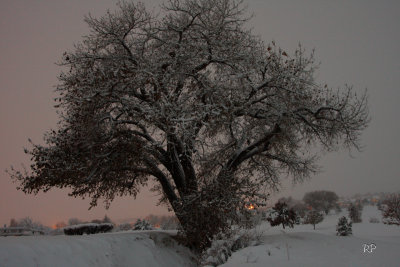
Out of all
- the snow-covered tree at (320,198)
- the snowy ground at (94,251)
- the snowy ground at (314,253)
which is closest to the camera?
the snowy ground at (94,251)

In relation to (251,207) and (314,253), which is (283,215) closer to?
(251,207)

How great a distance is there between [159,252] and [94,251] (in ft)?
12.7

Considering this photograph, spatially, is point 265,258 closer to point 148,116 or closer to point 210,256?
point 210,256

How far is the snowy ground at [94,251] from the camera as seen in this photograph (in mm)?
8227

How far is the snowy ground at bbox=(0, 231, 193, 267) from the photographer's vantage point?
8.23 metres

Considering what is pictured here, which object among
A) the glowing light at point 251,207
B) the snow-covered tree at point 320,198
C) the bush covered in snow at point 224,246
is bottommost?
the bush covered in snow at point 224,246

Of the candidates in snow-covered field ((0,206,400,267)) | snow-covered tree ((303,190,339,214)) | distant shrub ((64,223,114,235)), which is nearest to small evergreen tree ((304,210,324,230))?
snow-covered field ((0,206,400,267))

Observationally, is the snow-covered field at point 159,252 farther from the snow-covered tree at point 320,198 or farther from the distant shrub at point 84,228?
the snow-covered tree at point 320,198

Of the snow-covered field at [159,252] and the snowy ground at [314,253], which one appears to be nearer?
the snow-covered field at [159,252]

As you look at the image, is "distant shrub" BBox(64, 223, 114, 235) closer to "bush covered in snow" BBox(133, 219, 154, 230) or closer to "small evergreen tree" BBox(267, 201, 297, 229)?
"bush covered in snow" BBox(133, 219, 154, 230)

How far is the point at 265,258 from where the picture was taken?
1016cm

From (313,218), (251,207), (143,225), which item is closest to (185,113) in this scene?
(251,207)

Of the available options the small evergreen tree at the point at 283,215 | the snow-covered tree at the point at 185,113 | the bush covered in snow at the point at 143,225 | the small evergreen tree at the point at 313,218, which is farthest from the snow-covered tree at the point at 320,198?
the snow-covered tree at the point at 185,113

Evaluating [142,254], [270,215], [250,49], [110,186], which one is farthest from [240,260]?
[270,215]
